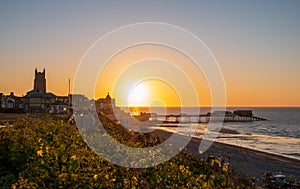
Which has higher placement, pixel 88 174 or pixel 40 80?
pixel 40 80

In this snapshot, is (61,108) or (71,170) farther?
(61,108)

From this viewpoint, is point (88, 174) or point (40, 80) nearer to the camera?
point (88, 174)

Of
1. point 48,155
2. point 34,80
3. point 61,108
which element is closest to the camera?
point 48,155

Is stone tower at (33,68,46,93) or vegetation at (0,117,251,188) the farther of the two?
stone tower at (33,68,46,93)

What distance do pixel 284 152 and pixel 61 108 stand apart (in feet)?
128

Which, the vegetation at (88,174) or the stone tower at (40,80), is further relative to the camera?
the stone tower at (40,80)

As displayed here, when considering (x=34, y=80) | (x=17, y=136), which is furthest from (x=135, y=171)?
(x=34, y=80)

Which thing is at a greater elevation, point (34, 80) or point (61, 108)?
point (34, 80)

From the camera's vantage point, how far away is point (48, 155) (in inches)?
196

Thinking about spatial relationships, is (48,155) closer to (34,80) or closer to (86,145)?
(86,145)

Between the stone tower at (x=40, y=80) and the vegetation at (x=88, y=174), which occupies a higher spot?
the stone tower at (x=40, y=80)

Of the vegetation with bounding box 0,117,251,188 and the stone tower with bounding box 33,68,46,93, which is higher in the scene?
the stone tower with bounding box 33,68,46,93

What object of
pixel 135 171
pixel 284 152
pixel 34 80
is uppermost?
pixel 34 80

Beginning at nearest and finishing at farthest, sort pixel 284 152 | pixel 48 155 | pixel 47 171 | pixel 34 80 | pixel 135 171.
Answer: pixel 47 171 → pixel 48 155 → pixel 135 171 → pixel 284 152 → pixel 34 80
